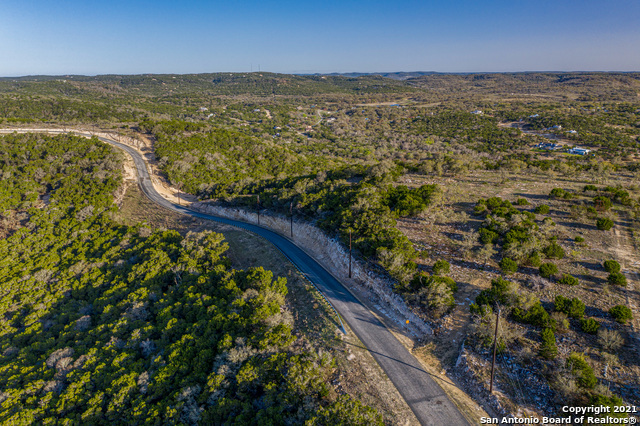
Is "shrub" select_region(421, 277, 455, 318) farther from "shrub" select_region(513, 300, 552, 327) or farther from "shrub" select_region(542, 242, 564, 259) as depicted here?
"shrub" select_region(542, 242, 564, 259)

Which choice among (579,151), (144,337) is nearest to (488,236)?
(144,337)

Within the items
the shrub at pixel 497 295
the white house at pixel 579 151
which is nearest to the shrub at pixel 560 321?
the shrub at pixel 497 295

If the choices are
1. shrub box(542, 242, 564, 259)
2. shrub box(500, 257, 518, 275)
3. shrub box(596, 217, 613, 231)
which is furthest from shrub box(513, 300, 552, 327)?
shrub box(596, 217, 613, 231)

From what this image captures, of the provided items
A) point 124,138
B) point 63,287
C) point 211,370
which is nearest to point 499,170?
point 211,370

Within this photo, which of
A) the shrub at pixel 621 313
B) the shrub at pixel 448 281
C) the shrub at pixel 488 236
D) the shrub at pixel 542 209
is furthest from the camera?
the shrub at pixel 542 209

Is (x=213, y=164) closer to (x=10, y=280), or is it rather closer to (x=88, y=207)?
(x=88, y=207)

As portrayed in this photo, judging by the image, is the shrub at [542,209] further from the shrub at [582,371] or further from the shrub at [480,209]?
the shrub at [582,371]

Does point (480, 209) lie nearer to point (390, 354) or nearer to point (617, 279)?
point (617, 279)
